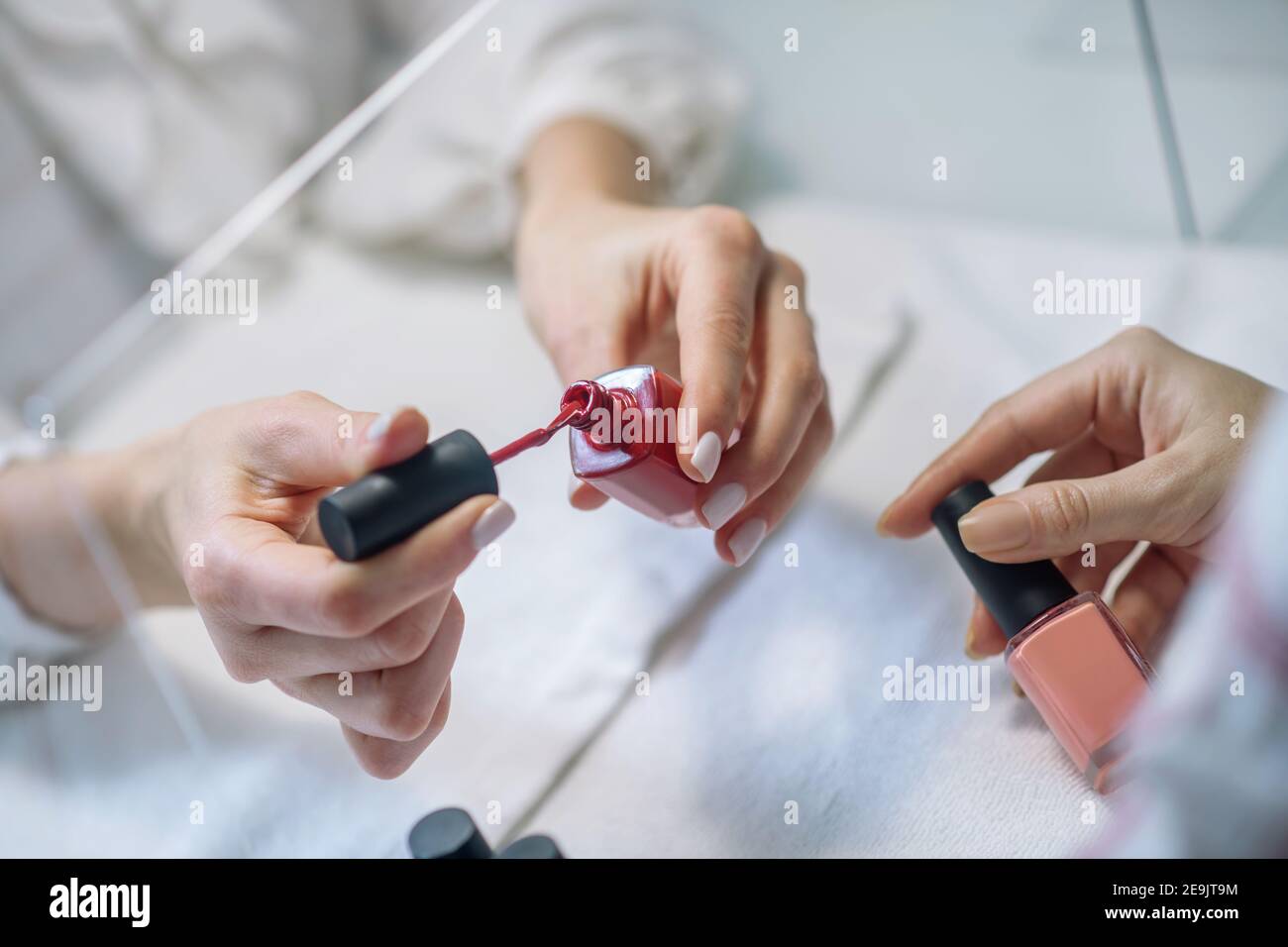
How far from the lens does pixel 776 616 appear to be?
470 mm

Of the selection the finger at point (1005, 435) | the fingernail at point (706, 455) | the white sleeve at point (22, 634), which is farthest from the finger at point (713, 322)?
the white sleeve at point (22, 634)

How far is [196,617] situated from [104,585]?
4 cm

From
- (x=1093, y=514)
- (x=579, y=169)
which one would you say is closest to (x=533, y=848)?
(x=1093, y=514)

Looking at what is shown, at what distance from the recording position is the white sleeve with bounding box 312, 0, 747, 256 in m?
0.64

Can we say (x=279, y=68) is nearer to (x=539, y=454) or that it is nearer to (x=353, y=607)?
(x=539, y=454)

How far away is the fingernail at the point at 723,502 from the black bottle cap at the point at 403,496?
4.4 inches

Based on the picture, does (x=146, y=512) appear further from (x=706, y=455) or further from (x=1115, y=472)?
(x=1115, y=472)

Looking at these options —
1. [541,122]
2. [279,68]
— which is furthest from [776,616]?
[279,68]

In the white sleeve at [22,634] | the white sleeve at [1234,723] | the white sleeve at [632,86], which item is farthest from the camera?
the white sleeve at [632,86]

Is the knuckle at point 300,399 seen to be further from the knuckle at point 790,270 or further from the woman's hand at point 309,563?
the knuckle at point 790,270

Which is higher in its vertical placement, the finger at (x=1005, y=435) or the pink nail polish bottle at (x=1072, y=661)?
the finger at (x=1005, y=435)

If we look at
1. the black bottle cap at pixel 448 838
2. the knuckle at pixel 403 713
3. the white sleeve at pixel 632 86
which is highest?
the white sleeve at pixel 632 86

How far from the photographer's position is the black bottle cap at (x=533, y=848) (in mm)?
362

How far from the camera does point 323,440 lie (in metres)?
0.32
